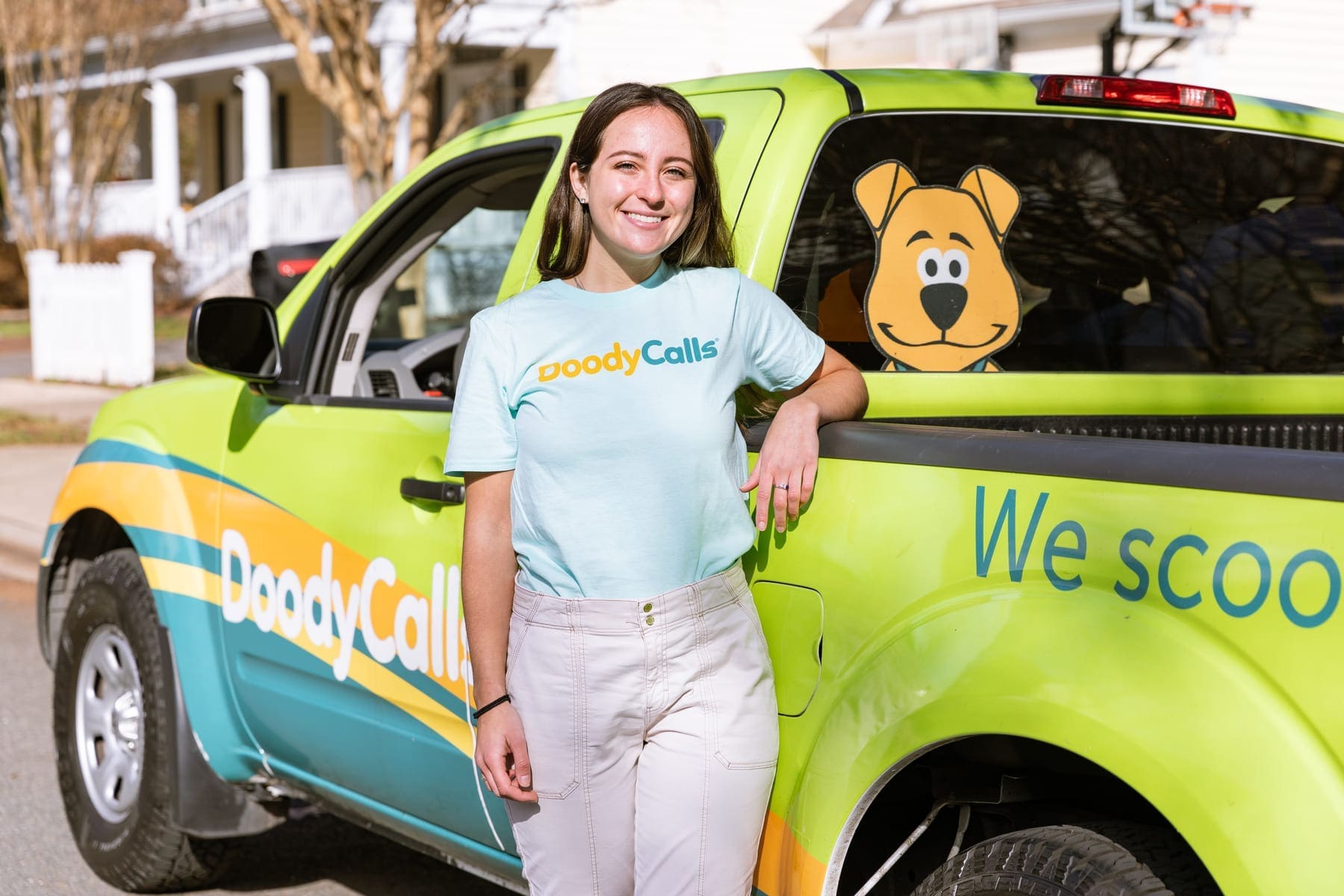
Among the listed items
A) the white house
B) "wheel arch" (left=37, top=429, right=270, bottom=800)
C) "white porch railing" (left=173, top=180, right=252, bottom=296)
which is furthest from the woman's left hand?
"white porch railing" (left=173, top=180, right=252, bottom=296)

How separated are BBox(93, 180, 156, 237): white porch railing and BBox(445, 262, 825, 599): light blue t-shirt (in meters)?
25.0

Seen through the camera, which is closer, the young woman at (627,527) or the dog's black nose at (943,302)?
the young woman at (627,527)

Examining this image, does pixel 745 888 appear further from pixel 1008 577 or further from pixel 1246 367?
pixel 1246 367

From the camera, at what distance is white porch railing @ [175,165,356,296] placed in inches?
872

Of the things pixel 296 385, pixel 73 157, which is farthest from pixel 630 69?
pixel 296 385

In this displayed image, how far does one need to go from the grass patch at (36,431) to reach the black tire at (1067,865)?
468 inches

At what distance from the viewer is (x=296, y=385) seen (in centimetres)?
382

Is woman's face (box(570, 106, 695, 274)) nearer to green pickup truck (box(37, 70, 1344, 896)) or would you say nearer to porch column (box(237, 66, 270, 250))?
green pickup truck (box(37, 70, 1344, 896))

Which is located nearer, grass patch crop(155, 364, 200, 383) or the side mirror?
the side mirror

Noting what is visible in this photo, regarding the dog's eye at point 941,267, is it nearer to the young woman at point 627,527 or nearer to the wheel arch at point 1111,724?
Answer: the young woman at point 627,527

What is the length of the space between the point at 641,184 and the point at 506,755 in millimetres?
910

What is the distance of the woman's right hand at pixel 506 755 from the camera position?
99.2 inches

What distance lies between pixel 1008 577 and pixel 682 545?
509mm

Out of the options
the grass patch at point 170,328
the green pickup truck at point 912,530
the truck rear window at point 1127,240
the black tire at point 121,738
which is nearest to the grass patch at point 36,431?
the grass patch at point 170,328
